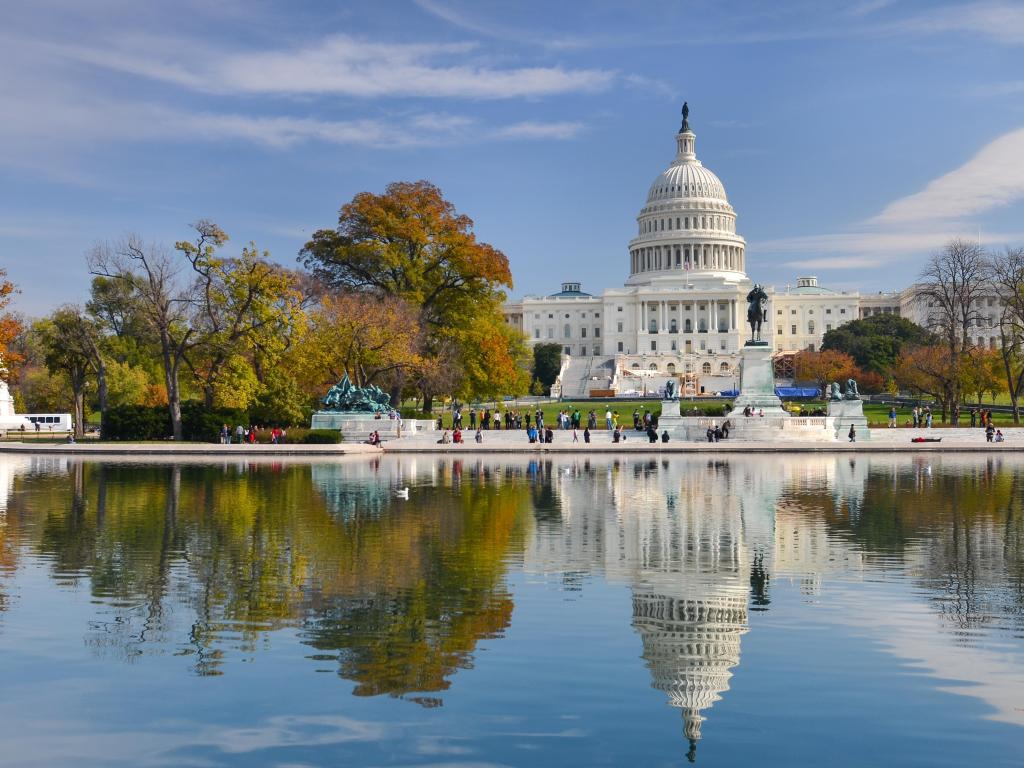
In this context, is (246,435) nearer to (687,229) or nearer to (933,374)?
(933,374)

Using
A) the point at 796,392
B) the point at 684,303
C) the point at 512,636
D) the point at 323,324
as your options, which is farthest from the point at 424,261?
the point at 684,303

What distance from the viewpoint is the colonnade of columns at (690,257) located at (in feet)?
528

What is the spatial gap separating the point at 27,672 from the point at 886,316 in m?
124

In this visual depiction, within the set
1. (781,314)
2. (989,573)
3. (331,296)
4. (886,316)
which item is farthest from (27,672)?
(781,314)

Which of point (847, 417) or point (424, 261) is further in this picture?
point (424, 261)

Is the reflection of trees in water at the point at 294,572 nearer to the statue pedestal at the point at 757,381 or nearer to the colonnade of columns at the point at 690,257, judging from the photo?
the statue pedestal at the point at 757,381

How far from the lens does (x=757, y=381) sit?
162 ft

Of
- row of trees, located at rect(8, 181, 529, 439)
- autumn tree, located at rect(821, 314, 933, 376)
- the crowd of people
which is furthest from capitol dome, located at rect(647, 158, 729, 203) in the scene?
the crowd of people

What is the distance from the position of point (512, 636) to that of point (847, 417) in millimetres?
42899

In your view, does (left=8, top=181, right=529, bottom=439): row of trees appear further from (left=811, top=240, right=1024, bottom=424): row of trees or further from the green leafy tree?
the green leafy tree

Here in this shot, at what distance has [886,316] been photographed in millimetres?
123812

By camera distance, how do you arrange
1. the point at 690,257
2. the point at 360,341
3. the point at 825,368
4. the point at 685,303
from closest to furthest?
the point at 360,341
the point at 825,368
the point at 685,303
the point at 690,257

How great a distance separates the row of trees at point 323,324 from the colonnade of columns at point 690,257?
98.2m

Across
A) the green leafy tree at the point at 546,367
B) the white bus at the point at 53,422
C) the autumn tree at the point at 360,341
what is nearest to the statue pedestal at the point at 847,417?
the autumn tree at the point at 360,341
